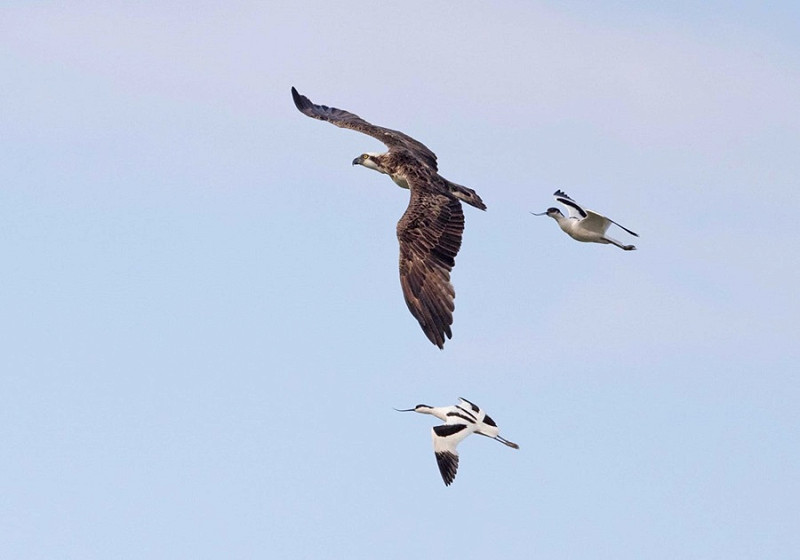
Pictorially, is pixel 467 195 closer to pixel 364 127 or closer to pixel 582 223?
pixel 582 223

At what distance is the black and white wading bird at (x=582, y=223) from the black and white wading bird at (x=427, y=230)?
6.00 feet

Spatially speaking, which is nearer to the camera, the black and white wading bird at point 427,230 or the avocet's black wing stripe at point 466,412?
the black and white wading bird at point 427,230

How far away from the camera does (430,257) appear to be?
81.0 ft

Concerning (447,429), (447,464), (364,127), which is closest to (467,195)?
(447,429)

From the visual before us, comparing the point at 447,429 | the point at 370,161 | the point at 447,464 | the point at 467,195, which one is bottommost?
A: the point at 447,464

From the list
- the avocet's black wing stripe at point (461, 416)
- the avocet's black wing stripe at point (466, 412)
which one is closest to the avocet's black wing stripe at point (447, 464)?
the avocet's black wing stripe at point (461, 416)

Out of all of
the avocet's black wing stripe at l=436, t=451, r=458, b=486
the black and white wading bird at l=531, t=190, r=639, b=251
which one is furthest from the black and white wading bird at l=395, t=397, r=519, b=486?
the black and white wading bird at l=531, t=190, r=639, b=251

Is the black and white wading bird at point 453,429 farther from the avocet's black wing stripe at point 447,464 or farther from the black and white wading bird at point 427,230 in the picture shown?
the black and white wading bird at point 427,230

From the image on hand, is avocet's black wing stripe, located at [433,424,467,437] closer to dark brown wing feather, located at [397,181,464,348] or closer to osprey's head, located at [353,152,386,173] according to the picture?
dark brown wing feather, located at [397,181,464,348]

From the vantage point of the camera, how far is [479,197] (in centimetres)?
2739

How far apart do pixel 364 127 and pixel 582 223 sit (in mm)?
6265

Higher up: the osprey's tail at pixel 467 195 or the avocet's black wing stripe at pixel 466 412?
the osprey's tail at pixel 467 195

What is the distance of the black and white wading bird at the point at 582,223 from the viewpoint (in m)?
27.3

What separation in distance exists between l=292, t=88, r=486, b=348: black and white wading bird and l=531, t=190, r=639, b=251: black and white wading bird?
6.00ft
